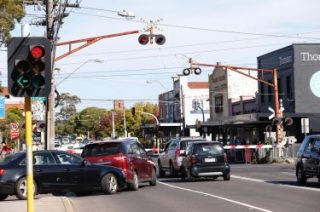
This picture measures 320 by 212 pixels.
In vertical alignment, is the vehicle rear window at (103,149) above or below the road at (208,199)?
above

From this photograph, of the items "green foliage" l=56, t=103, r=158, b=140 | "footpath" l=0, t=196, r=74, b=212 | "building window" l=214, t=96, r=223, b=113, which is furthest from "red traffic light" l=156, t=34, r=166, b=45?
"green foliage" l=56, t=103, r=158, b=140

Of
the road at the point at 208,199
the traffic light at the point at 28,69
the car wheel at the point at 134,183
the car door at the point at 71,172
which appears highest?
the traffic light at the point at 28,69

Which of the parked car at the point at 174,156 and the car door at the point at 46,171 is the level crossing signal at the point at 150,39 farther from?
the car door at the point at 46,171

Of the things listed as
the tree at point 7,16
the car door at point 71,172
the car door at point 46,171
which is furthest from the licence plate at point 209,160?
the tree at point 7,16

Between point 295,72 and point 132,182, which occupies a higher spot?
point 295,72

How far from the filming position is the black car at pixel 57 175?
18.7m

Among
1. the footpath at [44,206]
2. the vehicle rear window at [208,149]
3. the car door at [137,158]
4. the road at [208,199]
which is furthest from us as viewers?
the vehicle rear window at [208,149]

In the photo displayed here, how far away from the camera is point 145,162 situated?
22734 mm

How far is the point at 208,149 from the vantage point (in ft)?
85.5

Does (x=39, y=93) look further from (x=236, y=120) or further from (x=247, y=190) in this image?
(x=236, y=120)

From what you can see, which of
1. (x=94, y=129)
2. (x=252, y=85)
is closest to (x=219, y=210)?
(x=252, y=85)

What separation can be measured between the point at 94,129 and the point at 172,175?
406ft

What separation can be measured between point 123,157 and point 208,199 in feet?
14.3

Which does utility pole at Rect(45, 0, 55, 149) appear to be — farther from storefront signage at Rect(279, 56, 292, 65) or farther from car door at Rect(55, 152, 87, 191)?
storefront signage at Rect(279, 56, 292, 65)
